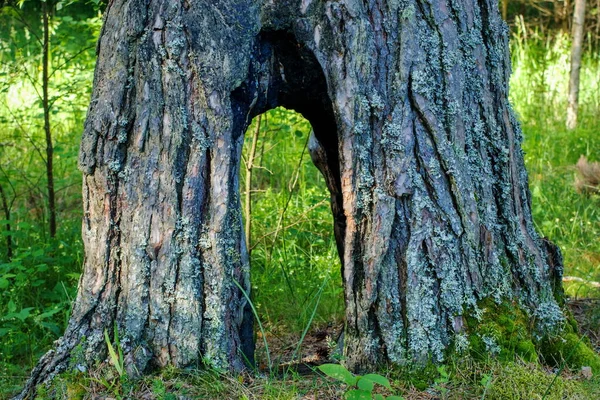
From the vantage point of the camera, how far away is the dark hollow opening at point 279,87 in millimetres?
2471

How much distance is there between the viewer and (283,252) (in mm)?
4164

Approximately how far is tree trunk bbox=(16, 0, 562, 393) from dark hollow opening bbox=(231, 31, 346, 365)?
1 cm

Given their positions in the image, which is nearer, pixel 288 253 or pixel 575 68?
pixel 288 253

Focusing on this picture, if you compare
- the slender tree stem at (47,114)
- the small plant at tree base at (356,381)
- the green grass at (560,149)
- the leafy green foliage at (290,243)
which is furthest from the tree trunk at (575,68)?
the small plant at tree base at (356,381)

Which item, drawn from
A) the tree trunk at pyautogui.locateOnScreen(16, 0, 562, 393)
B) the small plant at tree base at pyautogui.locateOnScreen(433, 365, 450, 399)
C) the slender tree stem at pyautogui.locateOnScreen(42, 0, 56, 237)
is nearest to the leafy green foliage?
the tree trunk at pyautogui.locateOnScreen(16, 0, 562, 393)

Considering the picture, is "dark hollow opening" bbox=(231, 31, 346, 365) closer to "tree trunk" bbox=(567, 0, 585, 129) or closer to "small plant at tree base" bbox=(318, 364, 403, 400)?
"small plant at tree base" bbox=(318, 364, 403, 400)

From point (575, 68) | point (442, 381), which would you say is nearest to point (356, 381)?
point (442, 381)

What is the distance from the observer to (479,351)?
97.5 inches

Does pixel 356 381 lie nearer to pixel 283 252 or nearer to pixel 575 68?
pixel 283 252

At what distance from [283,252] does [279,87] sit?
172cm

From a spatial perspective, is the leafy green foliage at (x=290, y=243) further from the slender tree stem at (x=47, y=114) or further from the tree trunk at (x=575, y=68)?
the tree trunk at (x=575, y=68)

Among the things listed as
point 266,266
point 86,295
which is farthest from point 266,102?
point 266,266

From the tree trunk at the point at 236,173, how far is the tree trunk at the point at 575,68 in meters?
4.71

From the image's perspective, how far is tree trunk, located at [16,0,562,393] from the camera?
7.75ft
